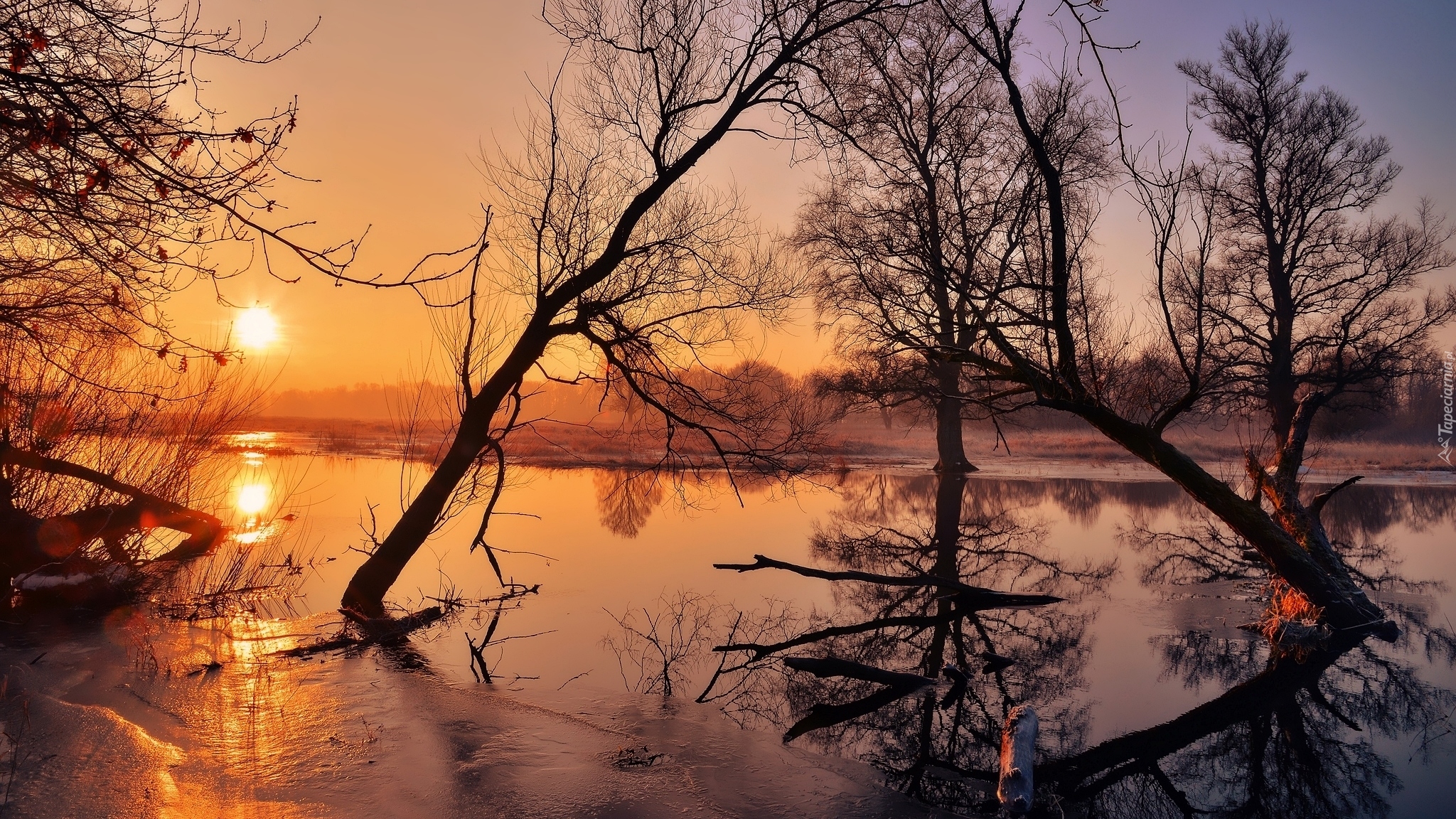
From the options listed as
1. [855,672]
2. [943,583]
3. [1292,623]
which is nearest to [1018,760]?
[855,672]

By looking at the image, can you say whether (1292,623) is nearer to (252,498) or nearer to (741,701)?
(741,701)

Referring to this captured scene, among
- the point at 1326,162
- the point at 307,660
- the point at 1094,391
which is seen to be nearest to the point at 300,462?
the point at 307,660

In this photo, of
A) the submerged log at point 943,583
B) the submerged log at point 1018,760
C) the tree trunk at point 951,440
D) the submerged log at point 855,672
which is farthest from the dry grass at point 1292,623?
the tree trunk at point 951,440

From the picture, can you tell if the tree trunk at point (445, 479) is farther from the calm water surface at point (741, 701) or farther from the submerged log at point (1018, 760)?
the submerged log at point (1018, 760)

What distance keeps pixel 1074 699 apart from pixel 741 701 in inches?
102

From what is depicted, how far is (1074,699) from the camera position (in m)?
6.62

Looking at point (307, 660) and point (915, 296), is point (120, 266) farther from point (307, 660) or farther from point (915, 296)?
point (915, 296)

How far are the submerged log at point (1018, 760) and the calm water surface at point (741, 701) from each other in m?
0.22

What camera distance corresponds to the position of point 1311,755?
18.8ft

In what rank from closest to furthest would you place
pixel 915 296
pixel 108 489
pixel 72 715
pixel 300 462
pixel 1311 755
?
pixel 72 715 < pixel 1311 755 < pixel 108 489 < pixel 915 296 < pixel 300 462

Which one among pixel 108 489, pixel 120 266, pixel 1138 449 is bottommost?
pixel 108 489

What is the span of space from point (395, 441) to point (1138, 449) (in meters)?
37.1

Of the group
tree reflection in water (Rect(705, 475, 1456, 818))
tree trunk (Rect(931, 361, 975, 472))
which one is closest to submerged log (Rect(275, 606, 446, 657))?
tree reflection in water (Rect(705, 475, 1456, 818))

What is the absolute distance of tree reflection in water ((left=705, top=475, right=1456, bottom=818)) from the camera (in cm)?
509
